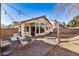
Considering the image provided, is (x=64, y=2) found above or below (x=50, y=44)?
above

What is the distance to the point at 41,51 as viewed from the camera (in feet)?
12.1

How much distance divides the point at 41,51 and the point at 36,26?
1.22ft

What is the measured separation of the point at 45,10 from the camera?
145 inches

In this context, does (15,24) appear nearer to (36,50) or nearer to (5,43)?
(5,43)

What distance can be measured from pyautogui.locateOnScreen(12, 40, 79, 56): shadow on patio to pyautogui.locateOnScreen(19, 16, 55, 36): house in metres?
0.15

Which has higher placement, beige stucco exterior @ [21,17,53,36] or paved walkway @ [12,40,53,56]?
beige stucco exterior @ [21,17,53,36]

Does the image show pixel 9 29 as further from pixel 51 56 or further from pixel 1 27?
pixel 51 56

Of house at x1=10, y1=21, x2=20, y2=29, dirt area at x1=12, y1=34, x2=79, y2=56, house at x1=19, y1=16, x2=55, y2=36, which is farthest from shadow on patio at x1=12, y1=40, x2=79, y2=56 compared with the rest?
house at x1=10, y1=21, x2=20, y2=29

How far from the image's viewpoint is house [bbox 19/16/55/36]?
3686 mm

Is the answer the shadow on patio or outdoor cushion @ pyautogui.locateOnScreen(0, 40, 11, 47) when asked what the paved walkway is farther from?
outdoor cushion @ pyautogui.locateOnScreen(0, 40, 11, 47)

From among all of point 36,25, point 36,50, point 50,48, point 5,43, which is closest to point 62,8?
point 36,25

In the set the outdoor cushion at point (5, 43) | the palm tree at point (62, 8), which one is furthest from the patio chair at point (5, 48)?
the palm tree at point (62, 8)

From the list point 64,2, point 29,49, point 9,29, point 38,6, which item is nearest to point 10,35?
point 9,29

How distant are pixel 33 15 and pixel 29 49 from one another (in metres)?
0.50
